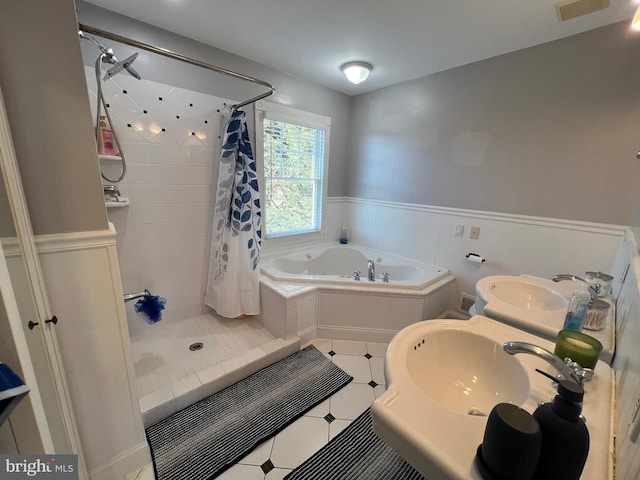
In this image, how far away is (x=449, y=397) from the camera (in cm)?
89

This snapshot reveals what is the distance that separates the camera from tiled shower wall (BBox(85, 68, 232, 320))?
1888mm

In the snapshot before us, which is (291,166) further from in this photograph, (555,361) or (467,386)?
(555,361)

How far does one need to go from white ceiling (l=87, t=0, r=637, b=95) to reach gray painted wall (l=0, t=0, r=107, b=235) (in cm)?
112

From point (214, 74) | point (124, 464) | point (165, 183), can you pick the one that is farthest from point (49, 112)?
point (214, 74)

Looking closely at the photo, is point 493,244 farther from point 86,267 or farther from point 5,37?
point 5,37

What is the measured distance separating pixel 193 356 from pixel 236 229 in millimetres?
1020

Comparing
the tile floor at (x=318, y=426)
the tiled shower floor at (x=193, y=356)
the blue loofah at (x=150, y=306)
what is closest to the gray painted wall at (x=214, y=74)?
the blue loofah at (x=150, y=306)

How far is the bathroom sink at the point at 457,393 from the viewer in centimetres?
55

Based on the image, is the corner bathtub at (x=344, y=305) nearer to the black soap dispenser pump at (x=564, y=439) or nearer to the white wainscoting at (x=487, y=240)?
the white wainscoting at (x=487, y=240)

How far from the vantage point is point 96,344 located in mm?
1065

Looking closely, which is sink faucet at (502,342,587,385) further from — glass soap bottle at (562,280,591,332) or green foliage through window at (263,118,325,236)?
green foliage through window at (263,118,325,236)

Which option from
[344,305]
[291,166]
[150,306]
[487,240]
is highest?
[291,166]

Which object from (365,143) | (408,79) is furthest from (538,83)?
(365,143)

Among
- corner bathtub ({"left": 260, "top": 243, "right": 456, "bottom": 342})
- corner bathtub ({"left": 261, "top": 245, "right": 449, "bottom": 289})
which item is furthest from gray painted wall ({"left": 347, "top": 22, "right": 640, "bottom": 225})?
corner bathtub ({"left": 260, "top": 243, "right": 456, "bottom": 342})
